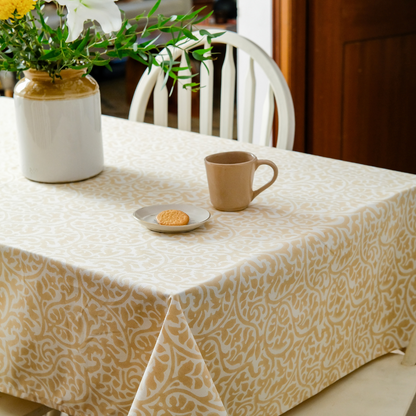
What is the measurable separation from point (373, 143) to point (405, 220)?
151 centimetres

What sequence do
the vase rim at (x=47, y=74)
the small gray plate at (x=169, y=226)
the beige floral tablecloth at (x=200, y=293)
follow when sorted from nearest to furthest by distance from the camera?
the beige floral tablecloth at (x=200, y=293), the small gray plate at (x=169, y=226), the vase rim at (x=47, y=74)

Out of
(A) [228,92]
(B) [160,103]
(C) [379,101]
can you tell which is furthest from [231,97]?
(C) [379,101]

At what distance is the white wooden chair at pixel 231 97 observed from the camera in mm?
1426

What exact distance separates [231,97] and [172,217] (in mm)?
733

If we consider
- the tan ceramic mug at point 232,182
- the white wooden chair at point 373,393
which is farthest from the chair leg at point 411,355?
the tan ceramic mug at point 232,182

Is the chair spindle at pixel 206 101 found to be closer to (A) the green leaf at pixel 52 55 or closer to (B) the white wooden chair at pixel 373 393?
(A) the green leaf at pixel 52 55

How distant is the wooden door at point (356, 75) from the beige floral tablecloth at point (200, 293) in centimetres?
121

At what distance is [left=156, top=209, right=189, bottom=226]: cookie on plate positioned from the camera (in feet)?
2.78

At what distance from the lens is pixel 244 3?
2.15 metres

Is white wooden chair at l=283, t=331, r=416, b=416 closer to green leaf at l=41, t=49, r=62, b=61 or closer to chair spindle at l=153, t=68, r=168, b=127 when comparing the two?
green leaf at l=41, t=49, r=62, b=61

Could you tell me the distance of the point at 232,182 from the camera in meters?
0.89

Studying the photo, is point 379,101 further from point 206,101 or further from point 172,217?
point 172,217

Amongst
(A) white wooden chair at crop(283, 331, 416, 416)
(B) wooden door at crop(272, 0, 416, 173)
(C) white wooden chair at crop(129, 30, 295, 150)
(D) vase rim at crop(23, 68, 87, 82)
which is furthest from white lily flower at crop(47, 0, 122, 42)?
(B) wooden door at crop(272, 0, 416, 173)

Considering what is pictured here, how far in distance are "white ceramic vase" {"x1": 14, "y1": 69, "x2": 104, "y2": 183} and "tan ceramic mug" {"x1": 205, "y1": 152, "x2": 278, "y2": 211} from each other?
0.24m
